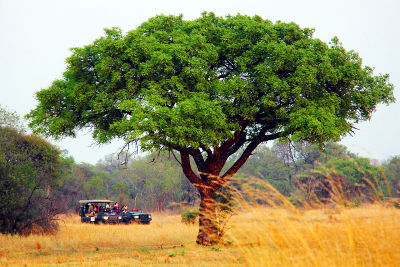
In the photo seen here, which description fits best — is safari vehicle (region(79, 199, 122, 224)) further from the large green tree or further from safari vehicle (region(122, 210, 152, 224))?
the large green tree

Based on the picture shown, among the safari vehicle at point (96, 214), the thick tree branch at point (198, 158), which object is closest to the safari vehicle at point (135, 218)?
the safari vehicle at point (96, 214)

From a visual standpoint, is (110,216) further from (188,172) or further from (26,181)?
(188,172)

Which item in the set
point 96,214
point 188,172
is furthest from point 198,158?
point 96,214

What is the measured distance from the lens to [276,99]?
17047 mm

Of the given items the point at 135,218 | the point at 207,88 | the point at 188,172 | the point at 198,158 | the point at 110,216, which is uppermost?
the point at 207,88

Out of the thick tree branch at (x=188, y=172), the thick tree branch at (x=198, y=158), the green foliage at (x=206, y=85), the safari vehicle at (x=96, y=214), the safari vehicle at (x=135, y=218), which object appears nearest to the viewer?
the green foliage at (x=206, y=85)

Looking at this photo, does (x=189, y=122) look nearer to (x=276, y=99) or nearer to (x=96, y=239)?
(x=276, y=99)

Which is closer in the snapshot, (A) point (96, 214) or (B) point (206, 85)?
(B) point (206, 85)

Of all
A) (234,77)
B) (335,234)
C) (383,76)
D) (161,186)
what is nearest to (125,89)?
(234,77)

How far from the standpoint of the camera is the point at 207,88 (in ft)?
55.3

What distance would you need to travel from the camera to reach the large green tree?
15.3 meters

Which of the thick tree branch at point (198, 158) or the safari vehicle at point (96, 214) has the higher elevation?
the thick tree branch at point (198, 158)

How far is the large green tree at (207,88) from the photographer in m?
15.3

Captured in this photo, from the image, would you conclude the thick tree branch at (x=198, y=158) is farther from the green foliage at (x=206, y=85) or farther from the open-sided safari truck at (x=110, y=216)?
the open-sided safari truck at (x=110, y=216)
